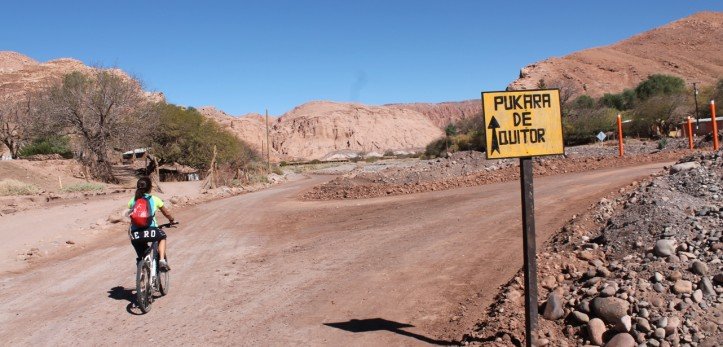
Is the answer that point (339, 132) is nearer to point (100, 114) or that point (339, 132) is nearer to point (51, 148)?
point (51, 148)

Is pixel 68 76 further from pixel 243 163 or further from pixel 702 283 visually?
pixel 702 283

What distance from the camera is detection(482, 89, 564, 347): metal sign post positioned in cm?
456

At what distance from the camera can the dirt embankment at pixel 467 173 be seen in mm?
20031

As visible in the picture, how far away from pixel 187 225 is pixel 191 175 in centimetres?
2946

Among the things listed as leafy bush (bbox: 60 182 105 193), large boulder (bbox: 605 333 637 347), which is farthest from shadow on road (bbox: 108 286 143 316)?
leafy bush (bbox: 60 182 105 193)

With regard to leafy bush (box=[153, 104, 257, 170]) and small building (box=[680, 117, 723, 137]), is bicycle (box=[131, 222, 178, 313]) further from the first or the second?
small building (box=[680, 117, 723, 137])

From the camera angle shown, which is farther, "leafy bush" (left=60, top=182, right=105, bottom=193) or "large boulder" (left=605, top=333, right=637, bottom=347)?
"leafy bush" (left=60, top=182, right=105, bottom=193)

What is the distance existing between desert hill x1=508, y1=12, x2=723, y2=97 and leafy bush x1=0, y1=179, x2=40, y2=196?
70198 mm

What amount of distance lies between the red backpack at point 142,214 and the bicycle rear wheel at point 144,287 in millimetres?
491

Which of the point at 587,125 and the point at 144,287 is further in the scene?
the point at 587,125

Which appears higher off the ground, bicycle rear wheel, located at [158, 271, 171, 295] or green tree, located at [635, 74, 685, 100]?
green tree, located at [635, 74, 685, 100]

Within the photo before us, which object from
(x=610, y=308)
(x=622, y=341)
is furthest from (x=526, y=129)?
(x=622, y=341)

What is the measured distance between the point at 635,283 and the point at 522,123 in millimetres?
2024

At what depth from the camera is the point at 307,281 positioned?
8211 mm
